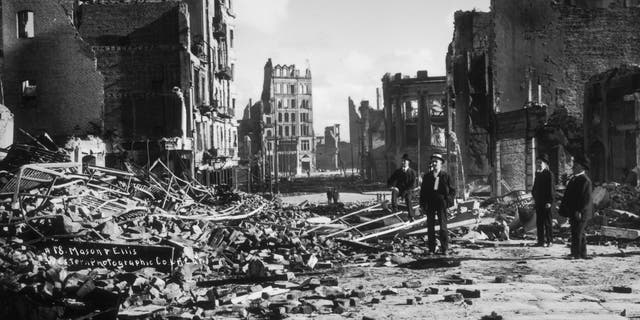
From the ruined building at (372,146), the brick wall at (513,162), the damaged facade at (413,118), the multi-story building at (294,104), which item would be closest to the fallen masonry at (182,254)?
the brick wall at (513,162)

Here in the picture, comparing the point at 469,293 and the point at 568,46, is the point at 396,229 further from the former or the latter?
the point at 568,46

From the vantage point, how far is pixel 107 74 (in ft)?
110

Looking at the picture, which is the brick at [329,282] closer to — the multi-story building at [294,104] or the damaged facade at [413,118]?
the damaged facade at [413,118]

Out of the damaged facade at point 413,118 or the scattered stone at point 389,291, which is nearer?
the scattered stone at point 389,291

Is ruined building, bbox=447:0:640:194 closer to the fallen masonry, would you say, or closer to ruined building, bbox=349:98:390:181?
the fallen masonry

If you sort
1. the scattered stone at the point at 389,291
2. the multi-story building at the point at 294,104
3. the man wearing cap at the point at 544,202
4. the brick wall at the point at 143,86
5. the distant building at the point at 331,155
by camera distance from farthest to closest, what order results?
the distant building at the point at 331,155 < the multi-story building at the point at 294,104 < the brick wall at the point at 143,86 < the man wearing cap at the point at 544,202 < the scattered stone at the point at 389,291

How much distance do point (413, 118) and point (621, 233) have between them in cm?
3970

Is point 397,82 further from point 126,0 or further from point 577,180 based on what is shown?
point 577,180

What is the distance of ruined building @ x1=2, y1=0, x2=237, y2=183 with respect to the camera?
3219cm

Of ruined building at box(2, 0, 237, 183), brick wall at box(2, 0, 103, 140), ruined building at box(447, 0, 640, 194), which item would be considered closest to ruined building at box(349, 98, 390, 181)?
ruined building at box(447, 0, 640, 194)

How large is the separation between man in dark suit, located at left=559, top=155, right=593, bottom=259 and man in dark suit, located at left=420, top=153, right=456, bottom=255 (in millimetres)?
2098

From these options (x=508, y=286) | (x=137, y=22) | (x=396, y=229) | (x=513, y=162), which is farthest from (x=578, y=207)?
(x=137, y=22)

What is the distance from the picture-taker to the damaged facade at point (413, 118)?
50.7 m

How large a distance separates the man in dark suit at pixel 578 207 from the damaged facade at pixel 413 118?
3770 centimetres
